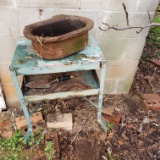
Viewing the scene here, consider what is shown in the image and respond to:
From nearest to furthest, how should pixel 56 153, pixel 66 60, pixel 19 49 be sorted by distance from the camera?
pixel 66 60
pixel 19 49
pixel 56 153

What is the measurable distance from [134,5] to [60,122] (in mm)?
1494

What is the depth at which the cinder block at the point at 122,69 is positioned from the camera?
7.54 ft

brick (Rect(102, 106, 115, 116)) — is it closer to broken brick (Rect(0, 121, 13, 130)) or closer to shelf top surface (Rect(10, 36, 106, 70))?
shelf top surface (Rect(10, 36, 106, 70))

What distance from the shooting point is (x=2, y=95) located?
223cm

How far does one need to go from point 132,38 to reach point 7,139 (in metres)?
1.82

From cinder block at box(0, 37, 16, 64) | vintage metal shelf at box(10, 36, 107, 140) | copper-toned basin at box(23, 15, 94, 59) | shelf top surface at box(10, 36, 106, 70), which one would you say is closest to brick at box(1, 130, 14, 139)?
vintage metal shelf at box(10, 36, 107, 140)

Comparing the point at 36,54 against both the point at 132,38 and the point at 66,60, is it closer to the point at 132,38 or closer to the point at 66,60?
the point at 66,60

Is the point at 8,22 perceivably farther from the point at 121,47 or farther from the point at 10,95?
the point at 121,47

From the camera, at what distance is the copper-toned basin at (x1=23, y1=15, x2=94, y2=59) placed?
134 cm

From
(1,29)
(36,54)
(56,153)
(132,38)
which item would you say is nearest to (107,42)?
(132,38)

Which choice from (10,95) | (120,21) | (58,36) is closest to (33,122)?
(10,95)

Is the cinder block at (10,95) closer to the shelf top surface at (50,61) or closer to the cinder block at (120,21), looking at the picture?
the shelf top surface at (50,61)

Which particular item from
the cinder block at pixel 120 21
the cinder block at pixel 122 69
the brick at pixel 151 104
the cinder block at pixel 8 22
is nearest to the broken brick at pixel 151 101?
the brick at pixel 151 104

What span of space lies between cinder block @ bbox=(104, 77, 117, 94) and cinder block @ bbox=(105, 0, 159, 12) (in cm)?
94
